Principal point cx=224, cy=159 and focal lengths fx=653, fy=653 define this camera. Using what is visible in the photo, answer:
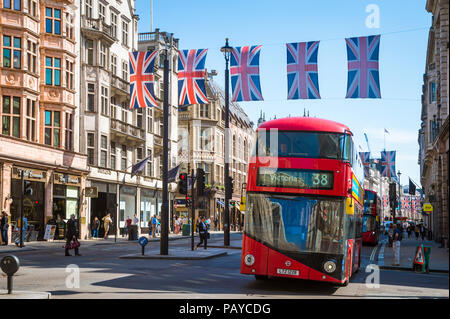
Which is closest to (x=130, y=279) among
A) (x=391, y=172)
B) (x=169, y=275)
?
(x=169, y=275)

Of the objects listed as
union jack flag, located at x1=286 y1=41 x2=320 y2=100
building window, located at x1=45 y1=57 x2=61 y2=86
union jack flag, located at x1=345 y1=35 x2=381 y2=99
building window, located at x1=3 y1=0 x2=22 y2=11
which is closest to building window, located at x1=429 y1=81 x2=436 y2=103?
building window, located at x1=45 y1=57 x2=61 y2=86

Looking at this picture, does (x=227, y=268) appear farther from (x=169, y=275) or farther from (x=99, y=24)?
(x=99, y=24)

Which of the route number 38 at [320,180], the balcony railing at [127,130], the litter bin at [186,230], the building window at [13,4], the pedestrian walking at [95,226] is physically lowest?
the litter bin at [186,230]

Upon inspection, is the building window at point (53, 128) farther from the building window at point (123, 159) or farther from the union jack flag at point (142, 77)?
the union jack flag at point (142, 77)

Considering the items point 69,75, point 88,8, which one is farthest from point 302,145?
point 88,8

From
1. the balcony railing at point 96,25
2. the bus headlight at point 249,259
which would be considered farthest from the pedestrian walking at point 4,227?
the bus headlight at point 249,259

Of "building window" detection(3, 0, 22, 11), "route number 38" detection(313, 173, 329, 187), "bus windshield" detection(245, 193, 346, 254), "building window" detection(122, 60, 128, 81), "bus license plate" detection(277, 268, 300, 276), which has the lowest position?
"bus license plate" detection(277, 268, 300, 276)

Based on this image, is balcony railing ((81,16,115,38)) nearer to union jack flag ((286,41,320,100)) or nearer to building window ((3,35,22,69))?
building window ((3,35,22,69))

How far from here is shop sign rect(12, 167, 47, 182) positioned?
36.4 m

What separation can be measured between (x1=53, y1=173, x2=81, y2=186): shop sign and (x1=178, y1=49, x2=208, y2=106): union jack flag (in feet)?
50.3

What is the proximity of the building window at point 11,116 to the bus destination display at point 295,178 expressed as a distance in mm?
24439

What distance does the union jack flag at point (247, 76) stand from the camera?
26.8 m

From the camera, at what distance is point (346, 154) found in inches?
594

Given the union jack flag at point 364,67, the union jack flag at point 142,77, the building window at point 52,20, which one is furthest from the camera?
the building window at point 52,20
